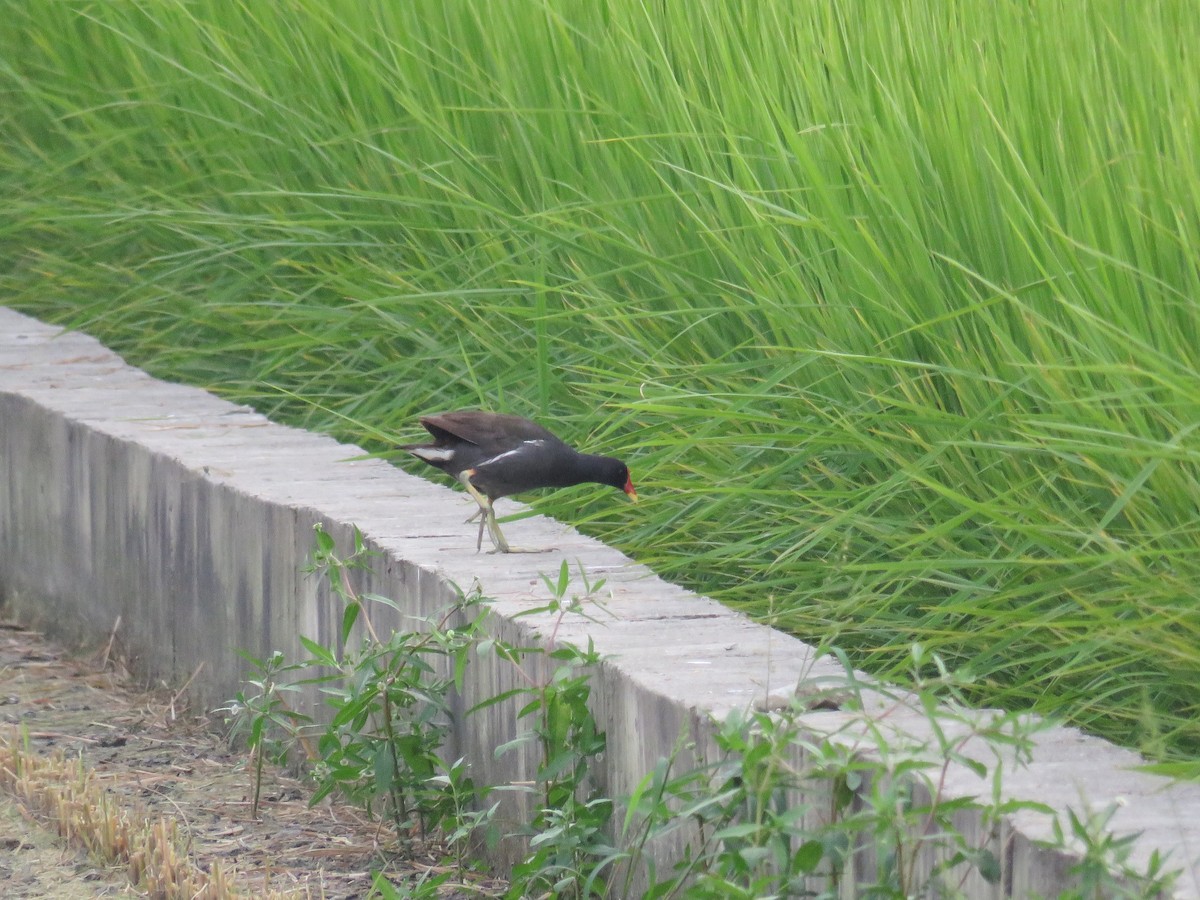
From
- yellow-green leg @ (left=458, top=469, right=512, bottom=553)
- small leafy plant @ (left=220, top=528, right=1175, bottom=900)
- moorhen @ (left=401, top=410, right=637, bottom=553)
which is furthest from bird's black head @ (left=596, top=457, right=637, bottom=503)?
small leafy plant @ (left=220, top=528, right=1175, bottom=900)

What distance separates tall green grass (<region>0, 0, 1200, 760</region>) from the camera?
3.11 meters

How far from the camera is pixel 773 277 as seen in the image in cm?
391

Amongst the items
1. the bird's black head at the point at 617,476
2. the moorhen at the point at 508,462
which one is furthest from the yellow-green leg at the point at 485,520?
the bird's black head at the point at 617,476

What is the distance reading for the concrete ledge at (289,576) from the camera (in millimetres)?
2719

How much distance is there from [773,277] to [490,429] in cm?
67

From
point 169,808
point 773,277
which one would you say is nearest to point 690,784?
point 773,277

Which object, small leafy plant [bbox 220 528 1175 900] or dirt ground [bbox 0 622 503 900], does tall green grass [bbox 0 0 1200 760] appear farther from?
dirt ground [bbox 0 622 503 900]

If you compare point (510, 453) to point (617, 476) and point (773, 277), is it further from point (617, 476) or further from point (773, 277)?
point (773, 277)

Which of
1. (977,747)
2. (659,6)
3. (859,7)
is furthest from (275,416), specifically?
(977,747)

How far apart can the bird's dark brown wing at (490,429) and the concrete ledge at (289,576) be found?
213mm

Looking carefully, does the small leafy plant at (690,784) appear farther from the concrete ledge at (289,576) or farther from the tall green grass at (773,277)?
the tall green grass at (773,277)

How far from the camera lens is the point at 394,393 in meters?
5.18

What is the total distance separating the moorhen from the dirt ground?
66 centimetres

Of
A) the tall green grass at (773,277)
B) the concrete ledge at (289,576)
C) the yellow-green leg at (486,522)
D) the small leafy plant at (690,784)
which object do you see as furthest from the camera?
the yellow-green leg at (486,522)
